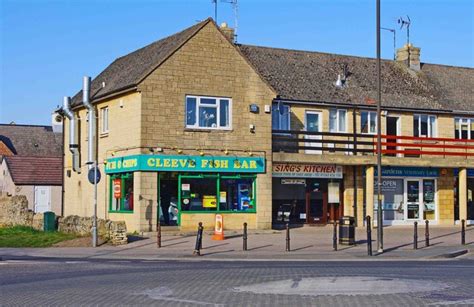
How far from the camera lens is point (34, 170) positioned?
5334 cm

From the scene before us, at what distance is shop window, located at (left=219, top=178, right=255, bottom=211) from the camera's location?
112ft

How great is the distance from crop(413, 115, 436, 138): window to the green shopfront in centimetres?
1012

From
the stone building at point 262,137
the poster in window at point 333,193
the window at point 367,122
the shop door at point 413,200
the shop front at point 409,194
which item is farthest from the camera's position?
the shop door at point 413,200

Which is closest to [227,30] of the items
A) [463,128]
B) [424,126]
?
[424,126]

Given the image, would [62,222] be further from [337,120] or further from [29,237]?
[337,120]

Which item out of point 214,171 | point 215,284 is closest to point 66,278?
point 215,284

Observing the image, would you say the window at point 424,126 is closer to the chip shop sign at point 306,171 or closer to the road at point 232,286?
the chip shop sign at point 306,171

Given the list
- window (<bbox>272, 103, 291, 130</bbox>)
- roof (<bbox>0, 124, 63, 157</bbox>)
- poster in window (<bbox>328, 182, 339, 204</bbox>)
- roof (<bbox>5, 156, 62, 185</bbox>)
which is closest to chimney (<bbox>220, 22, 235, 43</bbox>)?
window (<bbox>272, 103, 291, 130</bbox>)

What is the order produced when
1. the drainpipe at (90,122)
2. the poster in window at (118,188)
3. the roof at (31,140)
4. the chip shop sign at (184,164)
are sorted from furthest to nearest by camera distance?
the roof at (31,140) < the drainpipe at (90,122) < the poster in window at (118,188) < the chip shop sign at (184,164)

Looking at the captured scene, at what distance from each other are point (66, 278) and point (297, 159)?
780 inches

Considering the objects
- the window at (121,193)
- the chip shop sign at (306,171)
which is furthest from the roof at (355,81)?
the window at (121,193)

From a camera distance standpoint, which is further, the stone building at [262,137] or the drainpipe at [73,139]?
the drainpipe at [73,139]

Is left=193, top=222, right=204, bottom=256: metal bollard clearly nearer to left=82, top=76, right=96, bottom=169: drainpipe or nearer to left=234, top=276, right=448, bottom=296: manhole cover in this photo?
left=234, top=276, right=448, bottom=296: manhole cover

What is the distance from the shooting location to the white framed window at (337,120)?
3856 cm
